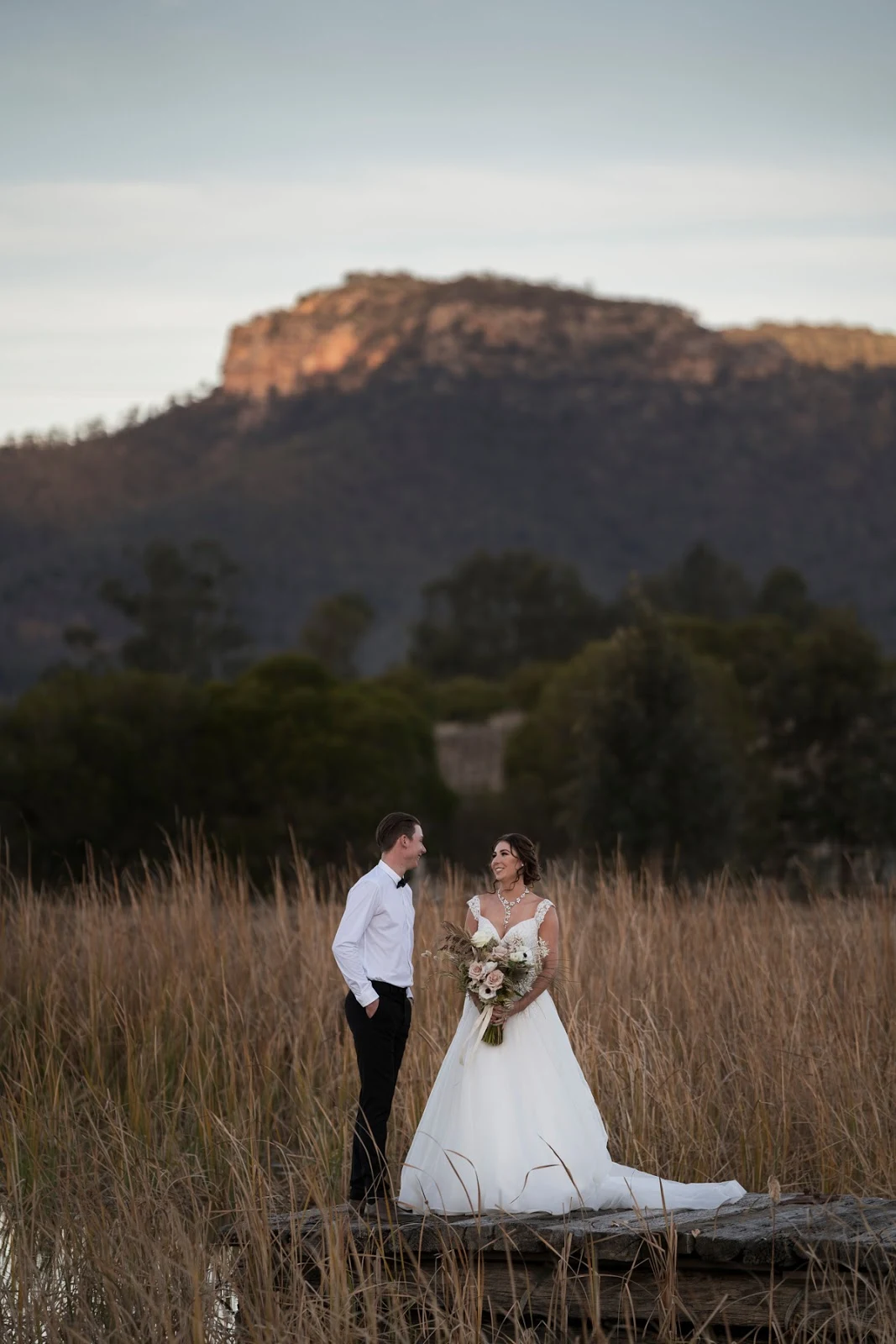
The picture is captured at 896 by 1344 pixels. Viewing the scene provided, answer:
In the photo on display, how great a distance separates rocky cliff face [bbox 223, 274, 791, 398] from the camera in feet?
564

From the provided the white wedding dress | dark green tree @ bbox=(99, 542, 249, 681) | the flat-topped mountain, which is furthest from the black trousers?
the flat-topped mountain

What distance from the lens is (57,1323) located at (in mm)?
5484

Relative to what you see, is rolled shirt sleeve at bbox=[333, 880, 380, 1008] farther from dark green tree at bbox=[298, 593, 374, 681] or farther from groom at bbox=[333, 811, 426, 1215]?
dark green tree at bbox=[298, 593, 374, 681]

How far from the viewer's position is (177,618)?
283 ft

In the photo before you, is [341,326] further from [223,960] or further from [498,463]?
[223,960]

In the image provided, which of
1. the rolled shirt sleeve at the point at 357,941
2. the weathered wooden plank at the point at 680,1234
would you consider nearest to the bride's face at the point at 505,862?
the rolled shirt sleeve at the point at 357,941

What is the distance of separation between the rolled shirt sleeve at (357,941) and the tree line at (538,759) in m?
23.3

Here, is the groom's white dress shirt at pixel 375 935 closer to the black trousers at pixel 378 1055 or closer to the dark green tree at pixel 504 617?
the black trousers at pixel 378 1055

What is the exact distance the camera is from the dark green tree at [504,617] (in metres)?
93.4

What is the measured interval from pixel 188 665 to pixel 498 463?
239ft

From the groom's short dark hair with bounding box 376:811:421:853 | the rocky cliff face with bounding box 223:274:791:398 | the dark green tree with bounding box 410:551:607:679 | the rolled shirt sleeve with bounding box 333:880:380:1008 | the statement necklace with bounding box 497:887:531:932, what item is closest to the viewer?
the rolled shirt sleeve with bounding box 333:880:380:1008

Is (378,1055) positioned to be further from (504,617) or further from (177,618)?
(504,617)

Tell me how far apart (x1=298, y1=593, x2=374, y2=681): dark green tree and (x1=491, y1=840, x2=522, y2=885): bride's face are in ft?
305

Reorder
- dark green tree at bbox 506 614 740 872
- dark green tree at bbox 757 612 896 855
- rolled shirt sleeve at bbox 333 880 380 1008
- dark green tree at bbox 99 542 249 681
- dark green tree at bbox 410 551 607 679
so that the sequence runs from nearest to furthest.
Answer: rolled shirt sleeve at bbox 333 880 380 1008 → dark green tree at bbox 506 614 740 872 → dark green tree at bbox 757 612 896 855 → dark green tree at bbox 99 542 249 681 → dark green tree at bbox 410 551 607 679
